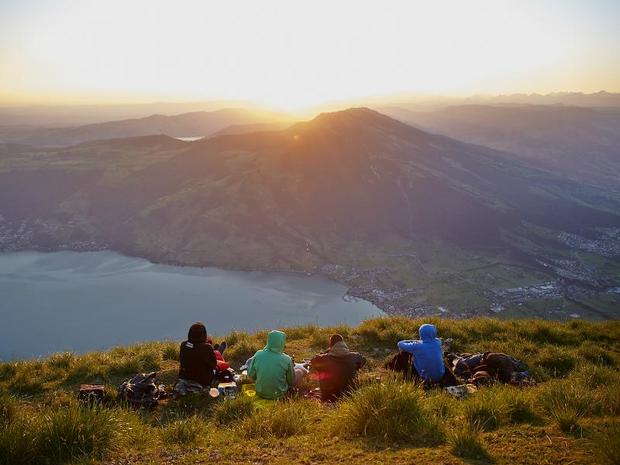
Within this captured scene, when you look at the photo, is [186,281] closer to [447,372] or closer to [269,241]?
[269,241]

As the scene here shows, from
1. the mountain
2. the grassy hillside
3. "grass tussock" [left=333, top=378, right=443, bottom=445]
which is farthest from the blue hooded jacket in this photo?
the mountain

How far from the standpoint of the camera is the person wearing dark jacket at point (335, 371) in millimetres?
9117

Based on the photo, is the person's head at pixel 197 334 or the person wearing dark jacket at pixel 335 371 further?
the person's head at pixel 197 334

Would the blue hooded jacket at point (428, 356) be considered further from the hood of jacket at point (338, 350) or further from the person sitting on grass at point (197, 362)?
the person sitting on grass at point (197, 362)

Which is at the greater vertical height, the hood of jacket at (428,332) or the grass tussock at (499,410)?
the grass tussock at (499,410)

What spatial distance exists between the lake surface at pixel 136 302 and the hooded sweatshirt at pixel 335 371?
2956 inches

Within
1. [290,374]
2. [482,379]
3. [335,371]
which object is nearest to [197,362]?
[290,374]

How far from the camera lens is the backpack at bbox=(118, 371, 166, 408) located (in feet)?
28.9

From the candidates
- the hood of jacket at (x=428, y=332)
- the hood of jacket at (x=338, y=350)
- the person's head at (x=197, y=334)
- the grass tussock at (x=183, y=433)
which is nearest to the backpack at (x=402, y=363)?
the hood of jacket at (x=428, y=332)

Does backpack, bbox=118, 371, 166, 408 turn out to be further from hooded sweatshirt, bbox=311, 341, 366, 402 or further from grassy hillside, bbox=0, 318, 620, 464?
hooded sweatshirt, bbox=311, 341, 366, 402

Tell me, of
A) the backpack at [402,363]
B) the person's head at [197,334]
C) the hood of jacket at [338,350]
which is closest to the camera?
the hood of jacket at [338,350]

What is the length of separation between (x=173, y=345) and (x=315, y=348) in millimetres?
4242

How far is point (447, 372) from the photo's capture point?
32.3 ft

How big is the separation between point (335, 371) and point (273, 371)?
1313 mm
